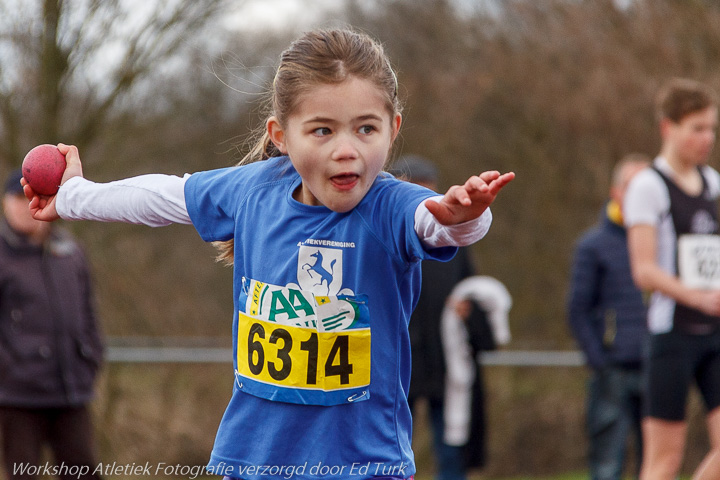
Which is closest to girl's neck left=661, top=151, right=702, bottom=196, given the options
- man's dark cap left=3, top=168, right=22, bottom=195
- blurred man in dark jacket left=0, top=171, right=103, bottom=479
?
blurred man in dark jacket left=0, top=171, right=103, bottom=479

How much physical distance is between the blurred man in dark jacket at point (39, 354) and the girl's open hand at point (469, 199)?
368cm

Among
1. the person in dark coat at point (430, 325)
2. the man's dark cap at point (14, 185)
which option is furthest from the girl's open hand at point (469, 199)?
the person in dark coat at point (430, 325)

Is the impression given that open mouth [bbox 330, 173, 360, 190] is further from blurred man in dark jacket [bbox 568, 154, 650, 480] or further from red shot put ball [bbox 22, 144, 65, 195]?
blurred man in dark jacket [bbox 568, 154, 650, 480]

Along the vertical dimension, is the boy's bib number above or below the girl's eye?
below

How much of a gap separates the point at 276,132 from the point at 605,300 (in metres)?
4.49

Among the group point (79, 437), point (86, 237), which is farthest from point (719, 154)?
point (79, 437)

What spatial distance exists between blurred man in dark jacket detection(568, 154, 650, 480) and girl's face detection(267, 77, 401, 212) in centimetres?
437

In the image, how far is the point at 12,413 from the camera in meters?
5.24

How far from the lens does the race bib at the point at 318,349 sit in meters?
2.61

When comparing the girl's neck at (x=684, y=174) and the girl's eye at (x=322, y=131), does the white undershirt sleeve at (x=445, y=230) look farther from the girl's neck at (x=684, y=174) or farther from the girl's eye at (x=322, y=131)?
the girl's neck at (x=684, y=174)

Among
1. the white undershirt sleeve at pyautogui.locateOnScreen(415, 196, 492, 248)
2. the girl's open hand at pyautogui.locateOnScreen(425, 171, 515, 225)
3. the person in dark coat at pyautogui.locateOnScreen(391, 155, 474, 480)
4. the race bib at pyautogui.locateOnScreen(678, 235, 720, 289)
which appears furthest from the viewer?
the person in dark coat at pyautogui.locateOnScreen(391, 155, 474, 480)

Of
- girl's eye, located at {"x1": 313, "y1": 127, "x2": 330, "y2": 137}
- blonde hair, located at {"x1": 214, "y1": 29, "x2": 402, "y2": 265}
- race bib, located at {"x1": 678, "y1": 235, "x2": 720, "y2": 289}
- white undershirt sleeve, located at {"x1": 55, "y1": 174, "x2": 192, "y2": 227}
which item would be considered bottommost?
race bib, located at {"x1": 678, "y1": 235, "x2": 720, "y2": 289}

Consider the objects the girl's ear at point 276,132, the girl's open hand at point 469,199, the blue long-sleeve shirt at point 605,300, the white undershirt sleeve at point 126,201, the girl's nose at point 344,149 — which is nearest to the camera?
the girl's open hand at point 469,199

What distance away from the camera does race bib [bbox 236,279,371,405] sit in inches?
103
